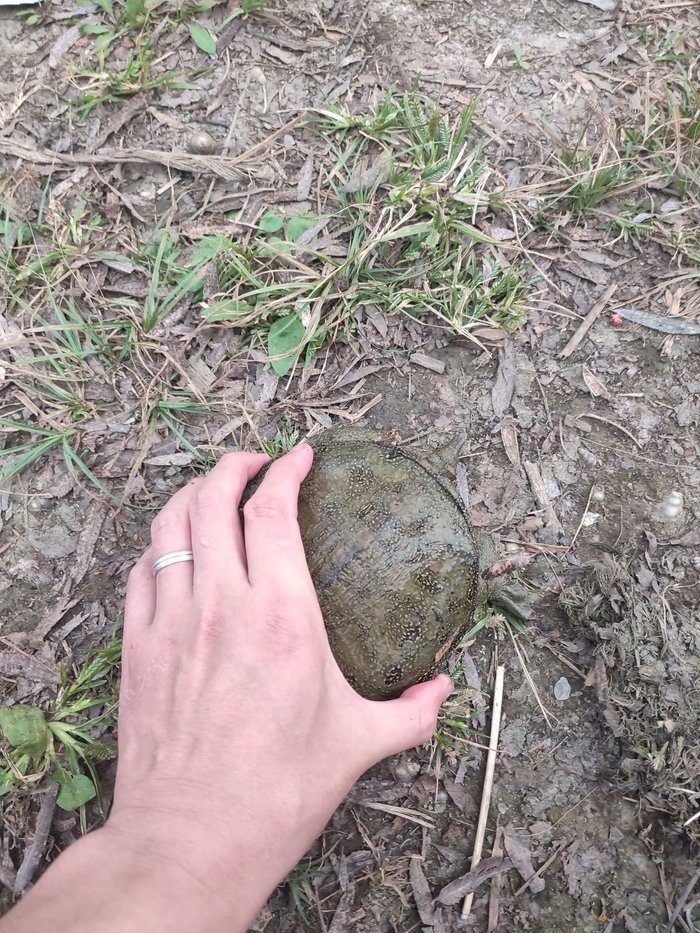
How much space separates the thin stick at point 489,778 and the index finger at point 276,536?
126 cm

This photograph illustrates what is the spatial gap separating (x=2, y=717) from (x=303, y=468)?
1.63 meters

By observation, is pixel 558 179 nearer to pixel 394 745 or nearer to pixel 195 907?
pixel 394 745

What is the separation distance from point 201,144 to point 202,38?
0.56 meters

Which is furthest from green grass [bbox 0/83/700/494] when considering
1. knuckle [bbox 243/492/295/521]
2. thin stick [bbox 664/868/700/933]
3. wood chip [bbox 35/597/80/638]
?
thin stick [bbox 664/868/700/933]

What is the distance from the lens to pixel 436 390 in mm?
2980

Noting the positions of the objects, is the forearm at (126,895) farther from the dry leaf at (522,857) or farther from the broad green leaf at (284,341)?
the broad green leaf at (284,341)

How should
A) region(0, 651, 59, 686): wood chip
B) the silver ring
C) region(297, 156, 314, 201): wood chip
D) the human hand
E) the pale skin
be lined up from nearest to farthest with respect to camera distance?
the pale skin, the human hand, the silver ring, region(0, 651, 59, 686): wood chip, region(297, 156, 314, 201): wood chip

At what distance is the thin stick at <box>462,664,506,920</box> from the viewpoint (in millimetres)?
2508

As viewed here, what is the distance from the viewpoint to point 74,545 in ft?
9.12

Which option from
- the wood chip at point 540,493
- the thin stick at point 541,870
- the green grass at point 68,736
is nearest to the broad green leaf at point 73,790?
the green grass at point 68,736

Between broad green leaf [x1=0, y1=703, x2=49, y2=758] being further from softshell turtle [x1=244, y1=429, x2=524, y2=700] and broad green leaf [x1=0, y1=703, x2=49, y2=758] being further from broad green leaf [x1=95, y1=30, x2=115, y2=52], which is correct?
broad green leaf [x1=95, y1=30, x2=115, y2=52]

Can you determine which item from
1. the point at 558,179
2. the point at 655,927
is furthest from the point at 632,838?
the point at 558,179

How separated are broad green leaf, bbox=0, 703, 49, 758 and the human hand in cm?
87

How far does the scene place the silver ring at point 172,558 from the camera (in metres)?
1.99
